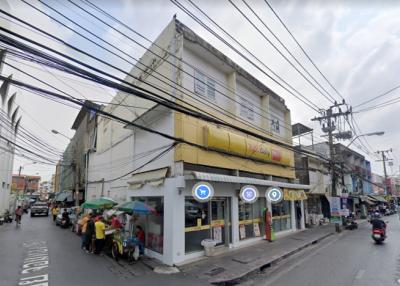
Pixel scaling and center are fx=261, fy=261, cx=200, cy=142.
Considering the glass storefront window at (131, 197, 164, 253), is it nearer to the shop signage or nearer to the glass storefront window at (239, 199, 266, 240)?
the glass storefront window at (239, 199, 266, 240)

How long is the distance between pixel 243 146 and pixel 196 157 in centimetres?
334

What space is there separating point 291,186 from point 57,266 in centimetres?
1330

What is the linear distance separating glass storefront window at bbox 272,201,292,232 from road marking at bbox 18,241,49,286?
39.2 feet

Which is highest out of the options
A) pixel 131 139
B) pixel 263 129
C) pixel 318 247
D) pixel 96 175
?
pixel 263 129

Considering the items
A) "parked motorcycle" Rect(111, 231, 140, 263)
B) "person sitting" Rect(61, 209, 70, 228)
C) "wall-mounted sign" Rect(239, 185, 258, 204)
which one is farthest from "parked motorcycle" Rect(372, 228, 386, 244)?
"person sitting" Rect(61, 209, 70, 228)

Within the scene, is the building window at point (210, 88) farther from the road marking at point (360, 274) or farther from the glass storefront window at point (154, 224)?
the road marking at point (360, 274)

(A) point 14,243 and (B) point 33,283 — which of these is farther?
(A) point 14,243

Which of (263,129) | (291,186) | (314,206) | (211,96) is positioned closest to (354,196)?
(314,206)

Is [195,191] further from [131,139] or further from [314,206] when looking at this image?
[314,206]

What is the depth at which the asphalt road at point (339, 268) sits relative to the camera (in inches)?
294

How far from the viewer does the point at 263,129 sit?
16875 millimetres

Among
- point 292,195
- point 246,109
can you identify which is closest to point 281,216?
point 292,195

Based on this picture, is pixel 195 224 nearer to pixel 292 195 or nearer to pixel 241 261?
pixel 241 261

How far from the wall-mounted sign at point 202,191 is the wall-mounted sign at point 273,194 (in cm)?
542
